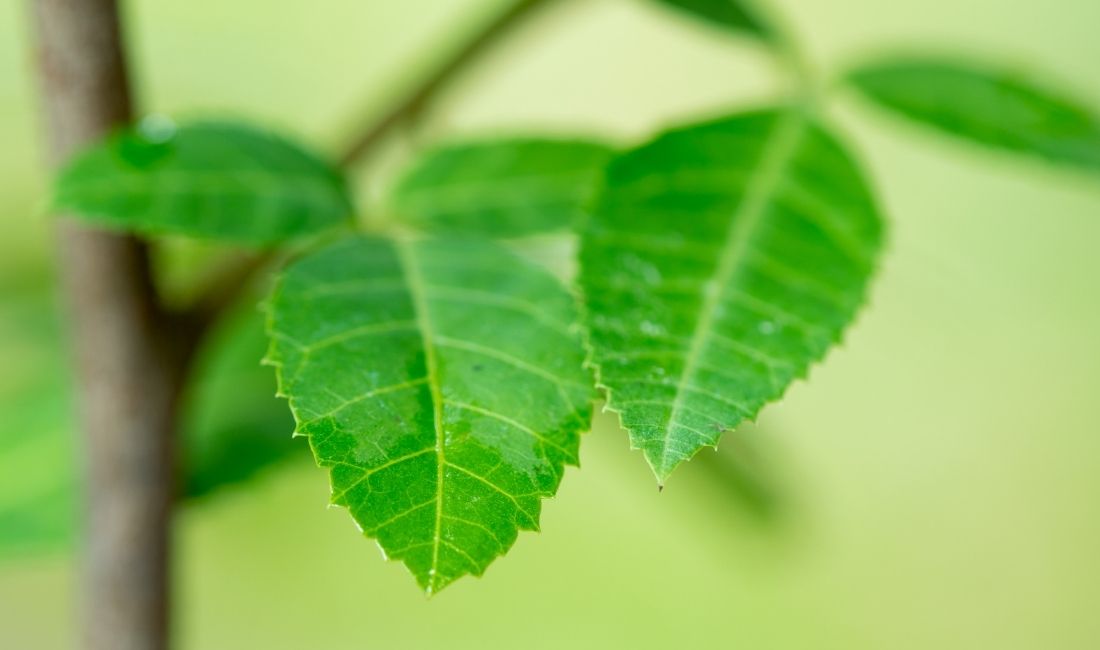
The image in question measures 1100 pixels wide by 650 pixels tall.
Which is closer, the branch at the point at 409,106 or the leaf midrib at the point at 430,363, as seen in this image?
the leaf midrib at the point at 430,363

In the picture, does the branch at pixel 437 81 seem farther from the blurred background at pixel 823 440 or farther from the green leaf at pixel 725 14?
the blurred background at pixel 823 440

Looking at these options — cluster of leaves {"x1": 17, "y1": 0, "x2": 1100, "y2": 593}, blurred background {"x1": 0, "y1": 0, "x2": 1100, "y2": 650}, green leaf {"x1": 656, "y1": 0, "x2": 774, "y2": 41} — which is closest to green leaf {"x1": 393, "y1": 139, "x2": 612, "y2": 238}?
cluster of leaves {"x1": 17, "y1": 0, "x2": 1100, "y2": 593}

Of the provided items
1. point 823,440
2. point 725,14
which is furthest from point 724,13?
point 823,440

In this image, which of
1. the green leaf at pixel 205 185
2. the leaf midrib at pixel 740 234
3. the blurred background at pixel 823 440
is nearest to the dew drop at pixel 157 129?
the green leaf at pixel 205 185

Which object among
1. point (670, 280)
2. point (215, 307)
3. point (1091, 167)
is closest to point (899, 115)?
point (1091, 167)

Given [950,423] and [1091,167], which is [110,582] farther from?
[950,423]

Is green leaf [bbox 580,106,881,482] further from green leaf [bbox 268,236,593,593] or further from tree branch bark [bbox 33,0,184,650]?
tree branch bark [bbox 33,0,184,650]

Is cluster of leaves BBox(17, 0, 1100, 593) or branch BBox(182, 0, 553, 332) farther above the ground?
branch BBox(182, 0, 553, 332)

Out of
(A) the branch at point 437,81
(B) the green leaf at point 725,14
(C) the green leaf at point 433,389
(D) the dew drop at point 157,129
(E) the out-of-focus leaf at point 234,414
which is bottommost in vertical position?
(C) the green leaf at point 433,389
